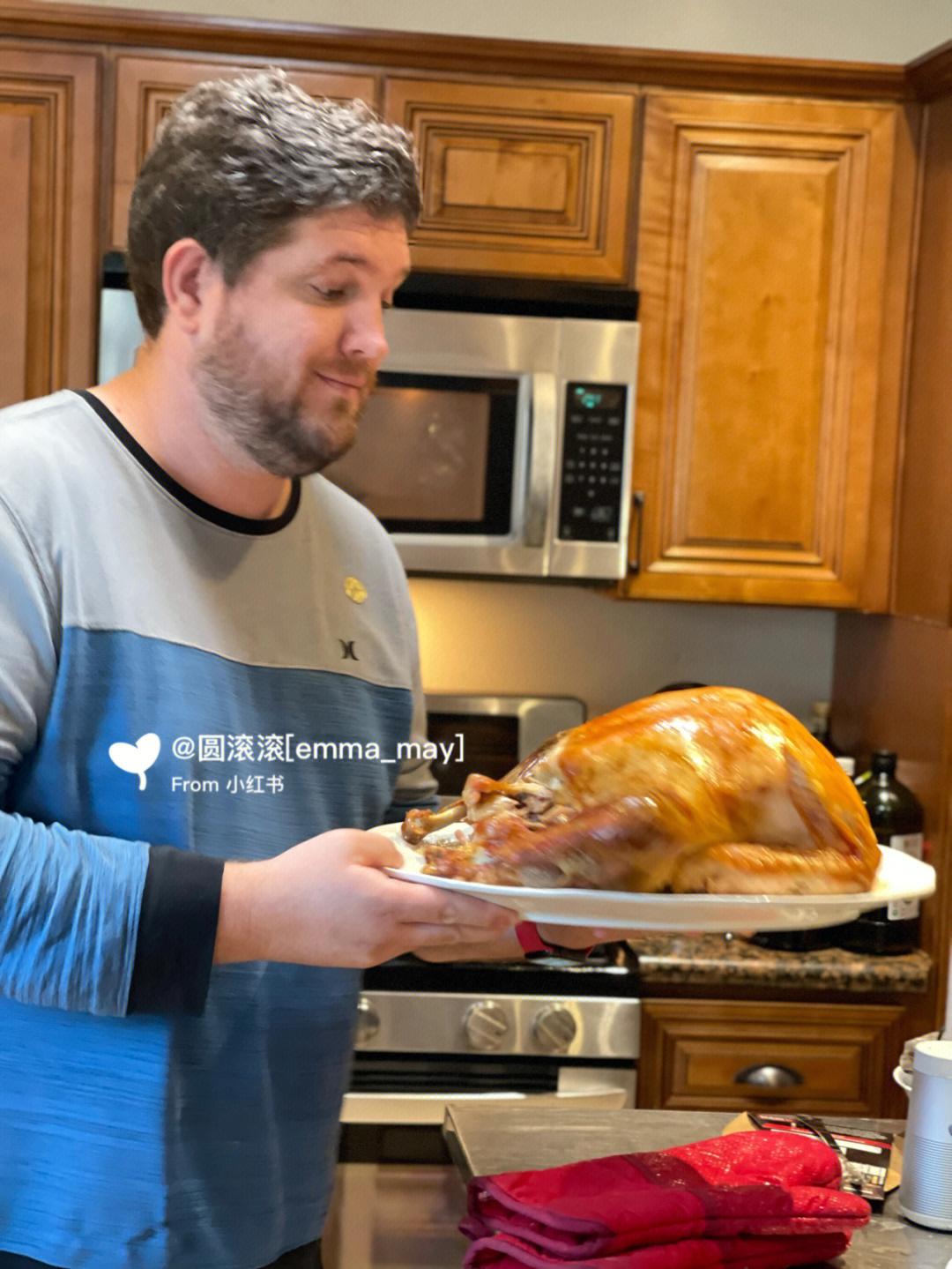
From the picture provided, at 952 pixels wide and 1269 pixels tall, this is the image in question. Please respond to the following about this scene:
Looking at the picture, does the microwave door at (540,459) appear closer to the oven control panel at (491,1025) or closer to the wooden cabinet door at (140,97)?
the wooden cabinet door at (140,97)

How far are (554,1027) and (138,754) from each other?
1.28 meters

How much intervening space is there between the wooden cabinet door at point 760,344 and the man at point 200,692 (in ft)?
4.55

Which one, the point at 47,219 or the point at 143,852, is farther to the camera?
the point at 47,219

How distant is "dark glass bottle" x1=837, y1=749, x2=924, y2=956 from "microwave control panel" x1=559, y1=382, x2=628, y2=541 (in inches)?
25.0

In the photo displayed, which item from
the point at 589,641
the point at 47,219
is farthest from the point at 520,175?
the point at 589,641

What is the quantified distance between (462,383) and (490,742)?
749 mm

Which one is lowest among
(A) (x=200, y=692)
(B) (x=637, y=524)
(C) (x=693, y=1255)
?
(C) (x=693, y=1255)

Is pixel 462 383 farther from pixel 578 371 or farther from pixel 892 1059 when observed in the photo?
pixel 892 1059

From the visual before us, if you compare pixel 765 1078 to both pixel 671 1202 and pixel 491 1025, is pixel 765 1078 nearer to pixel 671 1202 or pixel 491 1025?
pixel 491 1025

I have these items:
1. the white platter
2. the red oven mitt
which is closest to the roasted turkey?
the white platter

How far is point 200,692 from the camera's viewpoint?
4.06ft

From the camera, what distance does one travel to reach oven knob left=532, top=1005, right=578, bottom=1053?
2.30 metres

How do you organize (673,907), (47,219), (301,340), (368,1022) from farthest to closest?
1. (47,219)
2. (368,1022)
3. (301,340)
4. (673,907)

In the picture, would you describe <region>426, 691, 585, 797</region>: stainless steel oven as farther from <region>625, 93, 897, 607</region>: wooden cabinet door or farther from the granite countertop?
the granite countertop
